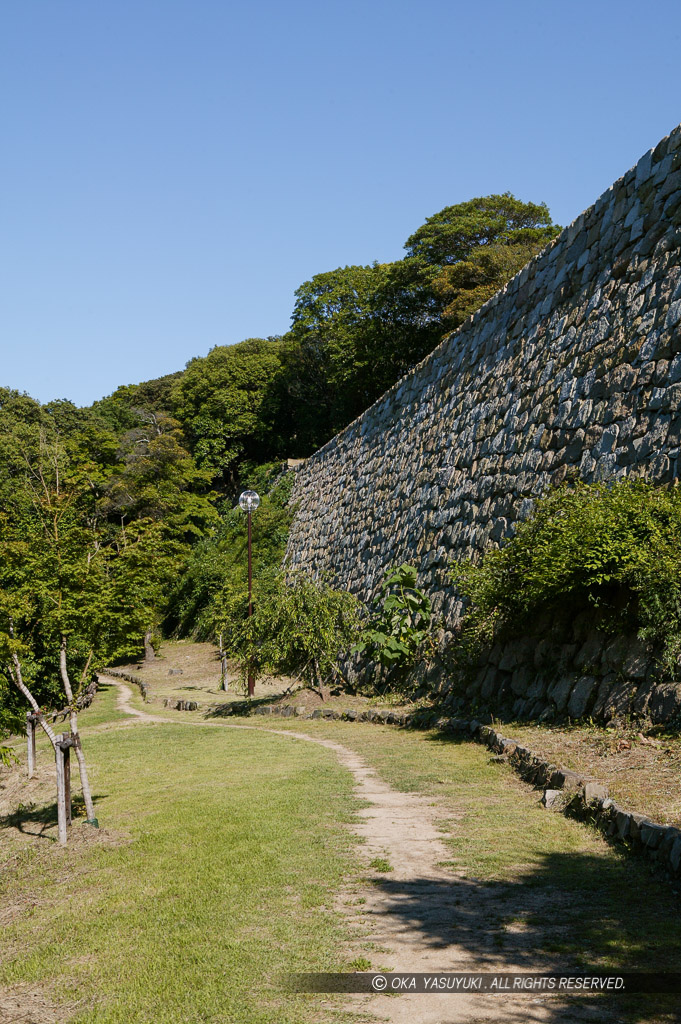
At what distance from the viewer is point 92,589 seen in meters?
7.91

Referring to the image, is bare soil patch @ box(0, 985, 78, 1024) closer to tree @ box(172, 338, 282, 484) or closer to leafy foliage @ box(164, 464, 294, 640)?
leafy foliage @ box(164, 464, 294, 640)

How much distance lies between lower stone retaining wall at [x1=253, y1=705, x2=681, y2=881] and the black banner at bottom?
130 cm

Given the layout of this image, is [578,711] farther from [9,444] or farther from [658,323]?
[9,444]

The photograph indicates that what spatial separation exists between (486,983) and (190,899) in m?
2.05

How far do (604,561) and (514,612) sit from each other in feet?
8.99

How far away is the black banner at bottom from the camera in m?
3.57

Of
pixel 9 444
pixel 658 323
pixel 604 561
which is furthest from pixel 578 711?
pixel 9 444

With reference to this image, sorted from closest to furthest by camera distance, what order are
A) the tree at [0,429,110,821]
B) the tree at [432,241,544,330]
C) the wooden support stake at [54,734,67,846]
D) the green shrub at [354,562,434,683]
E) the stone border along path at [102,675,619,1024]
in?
the stone border along path at [102,675,619,1024] → the wooden support stake at [54,734,67,846] → the tree at [0,429,110,821] → the green shrub at [354,562,434,683] → the tree at [432,241,544,330]

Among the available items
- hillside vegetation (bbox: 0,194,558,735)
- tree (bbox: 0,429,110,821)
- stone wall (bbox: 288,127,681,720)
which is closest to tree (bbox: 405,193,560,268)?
hillside vegetation (bbox: 0,194,558,735)

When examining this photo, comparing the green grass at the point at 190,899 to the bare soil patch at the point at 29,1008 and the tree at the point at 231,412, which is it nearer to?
the bare soil patch at the point at 29,1008

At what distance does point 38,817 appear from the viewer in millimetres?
8625

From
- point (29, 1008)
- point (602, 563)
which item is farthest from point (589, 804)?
point (29, 1008)

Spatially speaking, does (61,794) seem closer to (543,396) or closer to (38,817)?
(38,817)

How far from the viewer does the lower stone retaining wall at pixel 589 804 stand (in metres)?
4.97
